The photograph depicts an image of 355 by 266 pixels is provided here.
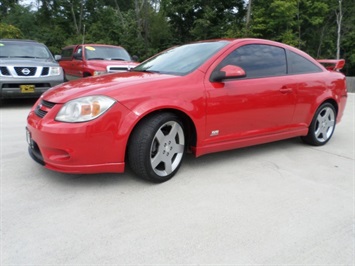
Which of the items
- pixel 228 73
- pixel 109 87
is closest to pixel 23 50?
pixel 109 87

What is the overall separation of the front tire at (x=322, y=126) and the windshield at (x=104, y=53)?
6.71m

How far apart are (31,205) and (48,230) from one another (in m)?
0.44

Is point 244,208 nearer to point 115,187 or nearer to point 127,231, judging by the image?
point 127,231

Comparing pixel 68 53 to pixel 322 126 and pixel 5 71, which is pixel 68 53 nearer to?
pixel 5 71

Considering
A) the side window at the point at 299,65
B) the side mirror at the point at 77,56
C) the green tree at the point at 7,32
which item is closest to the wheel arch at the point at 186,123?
the side window at the point at 299,65

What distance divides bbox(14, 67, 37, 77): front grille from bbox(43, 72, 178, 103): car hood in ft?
12.8

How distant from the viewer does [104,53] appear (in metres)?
9.78

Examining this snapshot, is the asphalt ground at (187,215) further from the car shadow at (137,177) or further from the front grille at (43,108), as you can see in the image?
the front grille at (43,108)

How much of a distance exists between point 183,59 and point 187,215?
1.85m

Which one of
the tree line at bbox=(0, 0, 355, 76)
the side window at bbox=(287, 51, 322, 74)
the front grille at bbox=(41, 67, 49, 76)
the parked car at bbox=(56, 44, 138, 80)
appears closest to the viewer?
the side window at bbox=(287, 51, 322, 74)

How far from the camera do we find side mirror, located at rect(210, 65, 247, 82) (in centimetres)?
318

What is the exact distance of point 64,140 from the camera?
104 inches

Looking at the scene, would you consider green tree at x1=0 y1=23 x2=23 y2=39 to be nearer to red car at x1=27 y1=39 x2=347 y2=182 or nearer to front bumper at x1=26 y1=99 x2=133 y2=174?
red car at x1=27 y1=39 x2=347 y2=182

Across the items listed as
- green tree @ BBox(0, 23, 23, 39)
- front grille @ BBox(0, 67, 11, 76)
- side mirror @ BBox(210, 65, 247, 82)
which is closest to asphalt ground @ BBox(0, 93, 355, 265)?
side mirror @ BBox(210, 65, 247, 82)
